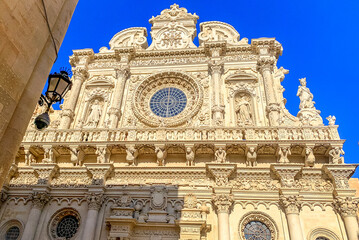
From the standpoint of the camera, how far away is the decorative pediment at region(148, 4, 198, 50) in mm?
16672

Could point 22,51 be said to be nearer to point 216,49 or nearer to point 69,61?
point 216,49

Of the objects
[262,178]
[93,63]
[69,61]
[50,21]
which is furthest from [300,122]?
[69,61]

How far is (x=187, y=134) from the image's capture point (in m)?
11.6

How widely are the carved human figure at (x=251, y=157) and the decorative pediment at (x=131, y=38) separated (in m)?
10.1

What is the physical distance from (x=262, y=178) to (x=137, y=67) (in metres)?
9.23

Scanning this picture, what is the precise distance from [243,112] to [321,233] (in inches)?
238

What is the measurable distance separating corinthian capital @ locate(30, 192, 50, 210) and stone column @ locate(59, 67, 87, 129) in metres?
3.51

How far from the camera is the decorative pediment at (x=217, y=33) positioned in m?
16.6

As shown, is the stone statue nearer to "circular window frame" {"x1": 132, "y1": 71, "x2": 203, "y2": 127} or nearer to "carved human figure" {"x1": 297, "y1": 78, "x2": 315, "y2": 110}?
"carved human figure" {"x1": 297, "y1": 78, "x2": 315, "y2": 110}

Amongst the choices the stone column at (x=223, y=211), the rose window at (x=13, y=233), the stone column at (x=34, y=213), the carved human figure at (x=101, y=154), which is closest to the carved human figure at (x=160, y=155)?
the carved human figure at (x=101, y=154)

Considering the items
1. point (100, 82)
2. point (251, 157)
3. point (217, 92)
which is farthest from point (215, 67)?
point (100, 82)

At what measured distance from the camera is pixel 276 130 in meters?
11.3

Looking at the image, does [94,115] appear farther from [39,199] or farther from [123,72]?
[39,199]

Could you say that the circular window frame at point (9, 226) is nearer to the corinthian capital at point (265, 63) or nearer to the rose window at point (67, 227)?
the rose window at point (67, 227)
